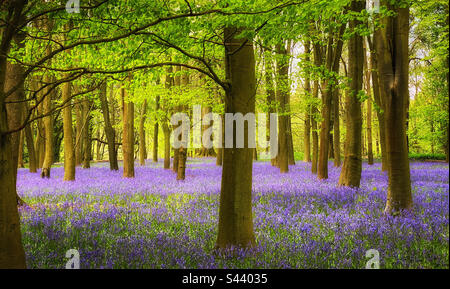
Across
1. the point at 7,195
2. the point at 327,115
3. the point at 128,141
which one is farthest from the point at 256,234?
the point at 128,141

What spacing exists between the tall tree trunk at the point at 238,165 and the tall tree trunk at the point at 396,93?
325 cm

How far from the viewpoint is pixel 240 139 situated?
452cm

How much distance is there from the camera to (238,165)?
14.9ft

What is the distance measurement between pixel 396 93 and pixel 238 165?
3.85m

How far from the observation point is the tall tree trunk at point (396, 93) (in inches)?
236

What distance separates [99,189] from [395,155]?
9.91 metres

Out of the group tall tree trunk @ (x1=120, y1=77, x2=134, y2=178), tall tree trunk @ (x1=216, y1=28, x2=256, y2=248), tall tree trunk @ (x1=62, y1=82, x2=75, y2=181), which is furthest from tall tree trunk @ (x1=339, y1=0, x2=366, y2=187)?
tall tree trunk @ (x1=62, y1=82, x2=75, y2=181)

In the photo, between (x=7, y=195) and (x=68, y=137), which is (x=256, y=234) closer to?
(x=7, y=195)

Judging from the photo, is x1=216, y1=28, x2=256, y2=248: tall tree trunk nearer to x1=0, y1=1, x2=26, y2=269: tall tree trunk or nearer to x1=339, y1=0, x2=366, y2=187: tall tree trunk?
x1=0, y1=1, x2=26, y2=269: tall tree trunk

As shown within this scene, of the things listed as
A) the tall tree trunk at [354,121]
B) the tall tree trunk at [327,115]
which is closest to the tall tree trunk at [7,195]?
the tall tree trunk at [354,121]

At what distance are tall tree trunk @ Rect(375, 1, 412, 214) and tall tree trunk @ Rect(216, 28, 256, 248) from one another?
325cm

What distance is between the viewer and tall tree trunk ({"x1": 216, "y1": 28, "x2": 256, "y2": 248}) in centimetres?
452
